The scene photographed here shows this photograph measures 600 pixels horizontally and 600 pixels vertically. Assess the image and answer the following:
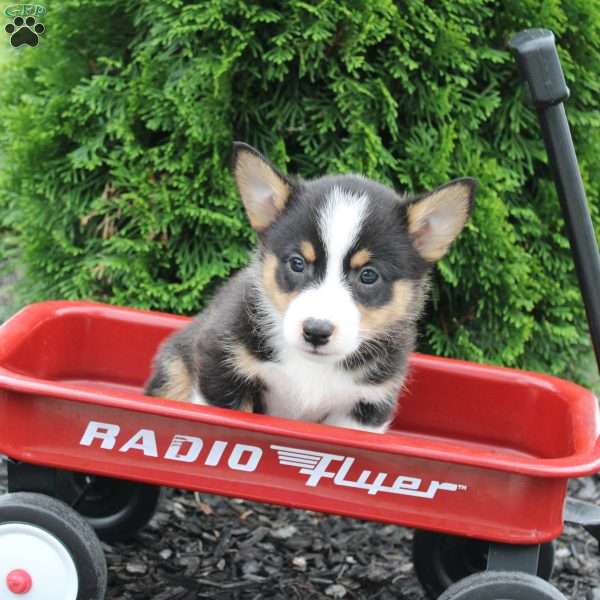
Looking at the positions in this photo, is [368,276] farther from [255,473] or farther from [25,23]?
[25,23]

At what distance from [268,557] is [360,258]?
57.0 inches

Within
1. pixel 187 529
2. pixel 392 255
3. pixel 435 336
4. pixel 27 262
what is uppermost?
pixel 392 255

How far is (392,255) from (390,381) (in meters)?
0.45

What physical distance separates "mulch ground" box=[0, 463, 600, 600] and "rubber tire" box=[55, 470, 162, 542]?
0.09 meters

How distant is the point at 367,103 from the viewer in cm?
410

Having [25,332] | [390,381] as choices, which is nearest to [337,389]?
[390,381]

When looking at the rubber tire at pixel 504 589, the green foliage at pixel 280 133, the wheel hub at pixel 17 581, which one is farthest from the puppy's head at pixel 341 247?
the green foliage at pixel 280 133

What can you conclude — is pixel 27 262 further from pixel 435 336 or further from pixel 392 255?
pixel 392 255

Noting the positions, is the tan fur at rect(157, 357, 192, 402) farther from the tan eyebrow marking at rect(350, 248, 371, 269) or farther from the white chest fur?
the tan eyebrow marking at rect(350, 248, 371, 269)

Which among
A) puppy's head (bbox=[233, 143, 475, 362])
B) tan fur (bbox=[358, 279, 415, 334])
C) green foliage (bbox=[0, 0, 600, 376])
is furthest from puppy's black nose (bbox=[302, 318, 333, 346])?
green foliage (bbox=[0, 0, 600, 376])

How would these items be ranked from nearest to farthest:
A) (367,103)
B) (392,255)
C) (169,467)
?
1. (169,467)
2. (392,255)
3. (367,103)

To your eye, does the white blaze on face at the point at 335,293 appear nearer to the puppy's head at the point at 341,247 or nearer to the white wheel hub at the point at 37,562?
the puppy's head at the point at 341,247

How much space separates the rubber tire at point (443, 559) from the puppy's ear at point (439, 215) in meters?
0.98

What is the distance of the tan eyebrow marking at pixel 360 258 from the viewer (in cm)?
279
